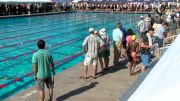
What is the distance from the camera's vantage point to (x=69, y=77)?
32.4 ft

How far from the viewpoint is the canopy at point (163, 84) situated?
163cm

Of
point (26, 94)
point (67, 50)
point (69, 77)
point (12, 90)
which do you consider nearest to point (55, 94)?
point (26, 94)

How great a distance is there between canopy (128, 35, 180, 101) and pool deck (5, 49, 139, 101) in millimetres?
5774

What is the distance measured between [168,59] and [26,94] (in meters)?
6.44

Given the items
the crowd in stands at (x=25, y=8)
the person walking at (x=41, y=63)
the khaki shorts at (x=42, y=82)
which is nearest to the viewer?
the person walking at (x=41, y=63)

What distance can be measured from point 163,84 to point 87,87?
710cm

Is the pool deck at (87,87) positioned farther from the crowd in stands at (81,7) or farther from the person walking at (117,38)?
the crowd in stands at (81,7)

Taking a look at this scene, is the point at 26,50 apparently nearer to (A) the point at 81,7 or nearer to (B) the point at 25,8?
(B) the point at 25,8

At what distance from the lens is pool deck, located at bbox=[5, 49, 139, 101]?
7.87 meters

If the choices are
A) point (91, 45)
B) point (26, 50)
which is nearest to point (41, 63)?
point (91, 45)

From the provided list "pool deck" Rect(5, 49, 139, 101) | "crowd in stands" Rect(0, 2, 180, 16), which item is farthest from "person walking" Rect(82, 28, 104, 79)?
"crowd in stands" Rect(0, 2, 180, 16)

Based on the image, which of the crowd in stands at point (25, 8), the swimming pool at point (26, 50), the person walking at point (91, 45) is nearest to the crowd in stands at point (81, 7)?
the crowd in stands at point (25, 8)

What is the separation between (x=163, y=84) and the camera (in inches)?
68.6

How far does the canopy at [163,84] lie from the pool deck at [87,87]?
5.77 m
